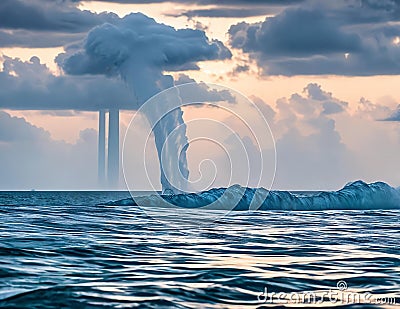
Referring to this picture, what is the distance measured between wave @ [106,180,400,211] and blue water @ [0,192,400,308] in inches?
1891

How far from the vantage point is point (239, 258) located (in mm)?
30469

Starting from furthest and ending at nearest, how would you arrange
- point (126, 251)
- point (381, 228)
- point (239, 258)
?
point (381, 228) → point (126, 251) → point (239, 258)

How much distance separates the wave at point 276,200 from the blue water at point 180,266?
48027 mm

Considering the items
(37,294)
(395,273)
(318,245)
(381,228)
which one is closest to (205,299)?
(37,294)

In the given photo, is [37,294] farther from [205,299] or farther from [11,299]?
[205,299]

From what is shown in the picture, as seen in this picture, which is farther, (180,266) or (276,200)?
(276,200)

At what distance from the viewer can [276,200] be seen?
96.1m

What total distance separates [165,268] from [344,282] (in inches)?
236

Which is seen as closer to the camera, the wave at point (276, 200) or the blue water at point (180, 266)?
the blue water at point (180, 266)

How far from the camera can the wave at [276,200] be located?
9325cm

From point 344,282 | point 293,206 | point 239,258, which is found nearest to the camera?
point 344,282

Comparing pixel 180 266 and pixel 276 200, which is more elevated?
pixel 276 200

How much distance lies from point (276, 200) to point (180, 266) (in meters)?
69.0

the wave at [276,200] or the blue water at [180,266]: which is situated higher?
the wave at [276,200]
